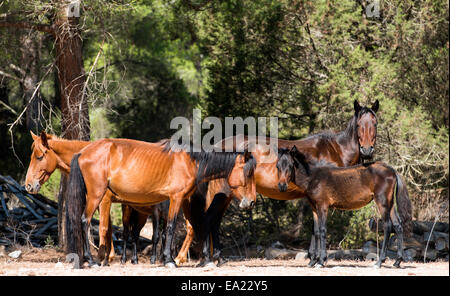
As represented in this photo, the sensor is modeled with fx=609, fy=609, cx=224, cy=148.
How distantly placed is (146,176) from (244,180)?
145cm

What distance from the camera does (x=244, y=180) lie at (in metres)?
8.84

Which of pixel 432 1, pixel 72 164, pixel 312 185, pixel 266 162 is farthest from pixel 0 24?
pixel 432 1

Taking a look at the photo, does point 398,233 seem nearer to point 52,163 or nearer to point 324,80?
point 52,163

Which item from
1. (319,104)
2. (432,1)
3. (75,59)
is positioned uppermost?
(432,1)

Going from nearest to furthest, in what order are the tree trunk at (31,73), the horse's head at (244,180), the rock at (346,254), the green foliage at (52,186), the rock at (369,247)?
the horse's head at (244,180) → the rock at (346,254) → the rock at (369,247) → the tree trunk at (31,73) → the green foliage at (52,186)

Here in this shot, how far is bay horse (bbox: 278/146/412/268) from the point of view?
30.3 ft

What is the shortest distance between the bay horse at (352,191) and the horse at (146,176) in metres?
0.94

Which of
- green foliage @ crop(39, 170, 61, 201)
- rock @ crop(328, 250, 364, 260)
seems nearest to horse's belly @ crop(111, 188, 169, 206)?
rock @ crop(328, 250, 364, 260)

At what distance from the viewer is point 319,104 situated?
14289mm

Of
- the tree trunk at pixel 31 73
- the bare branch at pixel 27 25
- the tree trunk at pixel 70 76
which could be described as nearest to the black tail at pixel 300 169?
the tree trunk at pixel 70 76

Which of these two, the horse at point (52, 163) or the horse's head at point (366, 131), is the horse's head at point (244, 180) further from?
the horse's head at point (366, 131)

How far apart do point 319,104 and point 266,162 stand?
4.18 meters

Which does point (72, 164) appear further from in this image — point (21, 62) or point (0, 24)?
point (21, 62)

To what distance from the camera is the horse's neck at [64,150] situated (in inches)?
370
